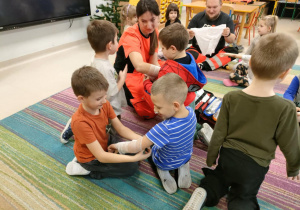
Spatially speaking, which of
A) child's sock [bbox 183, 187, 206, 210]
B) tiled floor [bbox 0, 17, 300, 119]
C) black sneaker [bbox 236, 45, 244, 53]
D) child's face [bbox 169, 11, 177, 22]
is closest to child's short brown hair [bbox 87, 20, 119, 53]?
child's sock [bbox 183, 187, 206, 210]

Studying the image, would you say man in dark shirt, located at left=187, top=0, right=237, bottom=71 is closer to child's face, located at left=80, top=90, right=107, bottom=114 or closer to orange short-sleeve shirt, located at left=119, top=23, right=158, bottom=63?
orange short-sleeve shirt, located at left=119, top=23, right=158, bottom=63

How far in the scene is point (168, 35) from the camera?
1.57 meters

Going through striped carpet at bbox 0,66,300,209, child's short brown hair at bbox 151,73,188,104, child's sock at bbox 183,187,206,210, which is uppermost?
child's short brown hair at bbox 151,73,188,104

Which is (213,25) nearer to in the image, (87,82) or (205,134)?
(205,134)

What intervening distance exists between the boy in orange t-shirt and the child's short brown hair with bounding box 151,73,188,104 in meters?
0.33

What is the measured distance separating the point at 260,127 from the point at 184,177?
68 cm

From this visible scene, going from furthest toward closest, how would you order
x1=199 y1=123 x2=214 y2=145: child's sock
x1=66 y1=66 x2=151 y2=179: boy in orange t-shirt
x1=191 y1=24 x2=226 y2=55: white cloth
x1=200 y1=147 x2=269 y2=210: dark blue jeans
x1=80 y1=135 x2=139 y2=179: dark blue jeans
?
x1=191 y1=24 x2=226 y2=55: white cloth → x1=199 y1=123 x2=214 y2=145: child's sock → x1=80 y1=135 x2=139 y2=179: dark blue jeans → x1=66 y1=66 x2=151 y2=179: boy in orange t-shirt → x1=200 y1=147 x2=269 y2=210: dark blue jeans

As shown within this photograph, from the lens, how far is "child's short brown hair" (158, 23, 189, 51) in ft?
5.09

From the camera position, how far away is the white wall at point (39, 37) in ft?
10.6

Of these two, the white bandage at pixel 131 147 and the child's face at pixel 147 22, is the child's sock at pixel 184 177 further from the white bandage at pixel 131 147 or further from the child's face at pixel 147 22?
the child's face at pixel 147 22

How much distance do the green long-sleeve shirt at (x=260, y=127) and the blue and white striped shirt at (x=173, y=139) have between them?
18cm

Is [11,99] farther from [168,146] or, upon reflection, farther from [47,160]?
[168,146]

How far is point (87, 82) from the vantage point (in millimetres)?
1193

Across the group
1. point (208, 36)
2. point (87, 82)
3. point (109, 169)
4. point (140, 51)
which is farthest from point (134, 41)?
point (208, 36)
